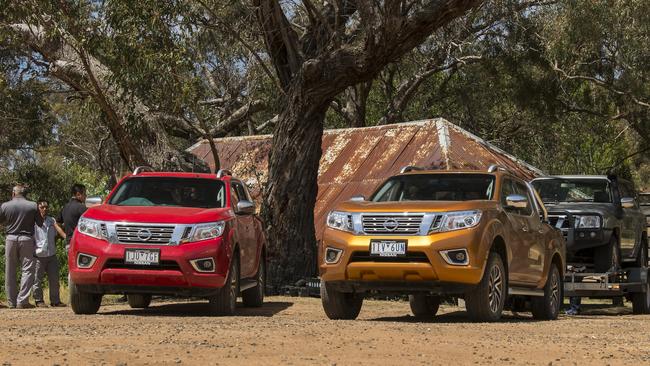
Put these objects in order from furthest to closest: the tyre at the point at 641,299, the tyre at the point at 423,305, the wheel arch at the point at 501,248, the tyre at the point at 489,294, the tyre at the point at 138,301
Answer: the tyre at the point at 641,299, the tyre at the point at 138,301, the tyre at the point at 423,305, the wheel arch at the point at 501,248, the tyre at the point at 489,294

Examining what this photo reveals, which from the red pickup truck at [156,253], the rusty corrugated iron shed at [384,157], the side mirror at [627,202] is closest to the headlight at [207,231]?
the red pickup truck at [156,253]

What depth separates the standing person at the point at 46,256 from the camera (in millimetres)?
17375

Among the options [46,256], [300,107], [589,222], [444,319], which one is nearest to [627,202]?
[589,222]

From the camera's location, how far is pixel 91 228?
43.9ft

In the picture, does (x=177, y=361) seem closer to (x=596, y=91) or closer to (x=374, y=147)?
(x=374, y=147)

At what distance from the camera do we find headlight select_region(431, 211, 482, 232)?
11.9 meters

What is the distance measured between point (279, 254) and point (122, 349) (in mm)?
11936

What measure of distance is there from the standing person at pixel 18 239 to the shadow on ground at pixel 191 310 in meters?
1.94

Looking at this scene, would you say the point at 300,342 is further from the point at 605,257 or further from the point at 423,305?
the point at 605,257

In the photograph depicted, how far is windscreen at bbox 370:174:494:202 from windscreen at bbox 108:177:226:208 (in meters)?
2.32

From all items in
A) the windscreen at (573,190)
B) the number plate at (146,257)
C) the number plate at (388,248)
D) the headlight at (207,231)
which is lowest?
the number plate at (146,257)

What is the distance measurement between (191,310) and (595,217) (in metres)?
6.43

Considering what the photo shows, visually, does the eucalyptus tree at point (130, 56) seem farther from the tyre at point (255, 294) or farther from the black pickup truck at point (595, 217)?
the black pickup truck at point (595, 217)

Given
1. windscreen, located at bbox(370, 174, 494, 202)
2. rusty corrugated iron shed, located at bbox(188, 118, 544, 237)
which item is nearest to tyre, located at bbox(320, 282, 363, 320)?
windscreen, located at bbox(370, 174, 494, 202)
